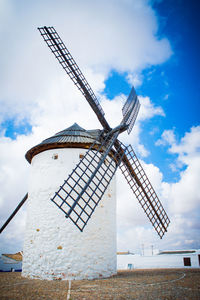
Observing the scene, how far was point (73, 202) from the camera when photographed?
28.8 feet

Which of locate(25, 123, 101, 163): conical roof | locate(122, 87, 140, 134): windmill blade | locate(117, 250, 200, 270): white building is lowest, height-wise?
locate(117, 250, 200, 270): white building

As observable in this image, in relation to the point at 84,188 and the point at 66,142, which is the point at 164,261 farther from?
the point at 84,188

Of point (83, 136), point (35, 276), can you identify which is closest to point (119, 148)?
point (83, 136)

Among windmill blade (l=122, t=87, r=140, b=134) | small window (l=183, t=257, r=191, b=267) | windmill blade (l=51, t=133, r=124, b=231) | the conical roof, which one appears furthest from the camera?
small window (l=183, t=257, r=191, b=267)

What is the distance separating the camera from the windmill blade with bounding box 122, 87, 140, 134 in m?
11.9

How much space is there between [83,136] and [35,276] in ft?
20.1

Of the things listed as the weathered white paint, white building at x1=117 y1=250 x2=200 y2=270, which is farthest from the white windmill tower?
white building at x1=117 y1=250 x2=200 y2=270

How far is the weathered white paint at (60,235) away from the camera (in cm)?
804

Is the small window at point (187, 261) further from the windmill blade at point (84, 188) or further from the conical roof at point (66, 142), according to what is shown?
the conical roof at point (66, 142)

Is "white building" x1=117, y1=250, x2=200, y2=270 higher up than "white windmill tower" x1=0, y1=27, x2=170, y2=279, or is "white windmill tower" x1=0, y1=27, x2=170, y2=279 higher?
"white windmill tower" x1=0, y1=27, x2=170, y2=279

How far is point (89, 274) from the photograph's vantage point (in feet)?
26.6

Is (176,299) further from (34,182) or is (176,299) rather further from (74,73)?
(74,73)

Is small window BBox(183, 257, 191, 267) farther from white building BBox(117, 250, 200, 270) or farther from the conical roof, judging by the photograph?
Answer: the conical roof

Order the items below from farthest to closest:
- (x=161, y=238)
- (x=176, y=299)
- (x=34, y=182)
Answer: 1. (x=161, y=238)
2. (x=34, y=182)
3. (x=176, y=299)
